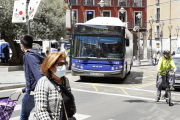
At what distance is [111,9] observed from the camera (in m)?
51.5

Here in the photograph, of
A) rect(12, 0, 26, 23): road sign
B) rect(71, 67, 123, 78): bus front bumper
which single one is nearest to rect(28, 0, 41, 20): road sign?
rect(12, 0, 26, 23): road sign

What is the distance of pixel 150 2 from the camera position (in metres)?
55.4

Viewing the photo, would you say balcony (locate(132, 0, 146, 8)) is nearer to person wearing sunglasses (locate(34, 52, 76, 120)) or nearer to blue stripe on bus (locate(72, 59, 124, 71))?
blue stripe on bus (locate(72, 59, 124, 71))

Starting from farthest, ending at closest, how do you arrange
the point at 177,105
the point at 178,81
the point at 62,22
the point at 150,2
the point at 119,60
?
the point at 150,2 < the point at 62,22 < the point at 119,60 < the point at 178,81 < the point at 177,105

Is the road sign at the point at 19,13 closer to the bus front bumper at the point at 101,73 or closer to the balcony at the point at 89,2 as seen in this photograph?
the bus front bumper at the point at 101,73

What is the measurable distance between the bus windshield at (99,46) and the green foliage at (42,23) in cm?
791

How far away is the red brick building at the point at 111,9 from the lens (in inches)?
1962

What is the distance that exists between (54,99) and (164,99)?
25.5ft

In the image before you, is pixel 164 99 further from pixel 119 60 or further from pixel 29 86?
pixel 29 86

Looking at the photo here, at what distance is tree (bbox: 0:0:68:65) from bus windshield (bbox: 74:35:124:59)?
26.0 ft

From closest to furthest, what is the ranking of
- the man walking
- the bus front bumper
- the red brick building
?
1. the man walking
2. the bus front bumper
3. the red brick building

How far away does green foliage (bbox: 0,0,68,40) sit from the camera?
20.8m

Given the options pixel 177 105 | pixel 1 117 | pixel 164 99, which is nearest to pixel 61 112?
pixel 1 117

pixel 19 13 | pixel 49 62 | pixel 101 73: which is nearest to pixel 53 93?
pixel 49 62
